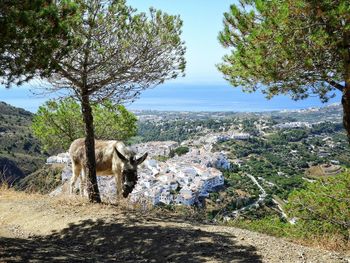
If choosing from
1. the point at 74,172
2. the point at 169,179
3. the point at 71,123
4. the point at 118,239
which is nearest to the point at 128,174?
the point at 118,239

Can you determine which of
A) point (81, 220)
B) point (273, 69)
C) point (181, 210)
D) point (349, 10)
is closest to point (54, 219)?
point (81, 220)

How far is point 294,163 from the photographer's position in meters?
102

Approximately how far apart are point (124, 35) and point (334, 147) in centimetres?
12021

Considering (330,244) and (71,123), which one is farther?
(71,123)

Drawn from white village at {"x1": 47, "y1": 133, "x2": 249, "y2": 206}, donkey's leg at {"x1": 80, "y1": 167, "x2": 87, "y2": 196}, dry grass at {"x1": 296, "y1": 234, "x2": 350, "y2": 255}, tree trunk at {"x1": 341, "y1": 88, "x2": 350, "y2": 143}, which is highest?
tree trunk at {"x1": 341, "y1": 88, "x2": 350, "y2": 143}

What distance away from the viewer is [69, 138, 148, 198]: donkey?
36.7 feet

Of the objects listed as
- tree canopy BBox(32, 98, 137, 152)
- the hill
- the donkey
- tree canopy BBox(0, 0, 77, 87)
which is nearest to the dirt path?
the donkey

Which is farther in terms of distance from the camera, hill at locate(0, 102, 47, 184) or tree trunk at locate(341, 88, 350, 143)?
hill at locate(0, 102, 47, 184)

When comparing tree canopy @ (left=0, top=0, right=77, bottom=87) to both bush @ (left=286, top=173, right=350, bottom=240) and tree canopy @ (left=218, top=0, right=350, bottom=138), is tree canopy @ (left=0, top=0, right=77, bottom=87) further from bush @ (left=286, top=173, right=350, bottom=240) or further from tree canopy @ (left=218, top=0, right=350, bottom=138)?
bush @ (left=286, top=173, right=350, bottom=240)

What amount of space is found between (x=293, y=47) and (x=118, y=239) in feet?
18.0

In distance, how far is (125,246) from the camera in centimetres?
836

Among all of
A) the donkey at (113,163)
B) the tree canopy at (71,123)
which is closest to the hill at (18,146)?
the tree canopy at (71,123)

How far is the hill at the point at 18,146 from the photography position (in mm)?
84600

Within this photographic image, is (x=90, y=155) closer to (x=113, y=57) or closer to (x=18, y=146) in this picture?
(x=113, y=57)
